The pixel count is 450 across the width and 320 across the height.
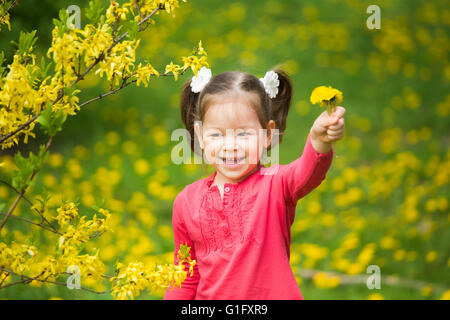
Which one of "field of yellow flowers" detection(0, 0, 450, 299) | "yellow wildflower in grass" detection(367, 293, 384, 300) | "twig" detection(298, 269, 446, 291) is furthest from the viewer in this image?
"field of yellow flowers" detection(0, 0, 450, 299)

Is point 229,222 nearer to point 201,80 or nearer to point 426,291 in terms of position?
point 201,80

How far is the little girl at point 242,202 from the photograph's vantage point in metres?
1.75

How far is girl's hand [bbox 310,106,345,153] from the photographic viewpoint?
1.48m

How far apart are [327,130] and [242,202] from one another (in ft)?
1.37

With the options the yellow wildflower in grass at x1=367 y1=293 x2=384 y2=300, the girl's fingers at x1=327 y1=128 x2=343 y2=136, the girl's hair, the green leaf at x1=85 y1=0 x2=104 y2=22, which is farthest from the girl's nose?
the yellow wildflower in grass at x1=367 y1=293 x2=384 y2=300

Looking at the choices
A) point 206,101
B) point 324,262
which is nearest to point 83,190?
point 324,262

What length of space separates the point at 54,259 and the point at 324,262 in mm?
2296

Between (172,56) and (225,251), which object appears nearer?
(225,251)

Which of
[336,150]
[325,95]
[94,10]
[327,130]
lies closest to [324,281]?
[327,130]

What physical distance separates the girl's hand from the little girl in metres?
0.12

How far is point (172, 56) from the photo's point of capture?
613 centimetres

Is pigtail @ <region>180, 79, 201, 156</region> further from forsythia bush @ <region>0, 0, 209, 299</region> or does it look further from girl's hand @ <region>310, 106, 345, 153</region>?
girl's hand @ <region>310, 106, 345, 153</region>

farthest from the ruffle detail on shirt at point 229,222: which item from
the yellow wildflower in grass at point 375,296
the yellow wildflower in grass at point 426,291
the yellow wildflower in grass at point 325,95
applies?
the yellow wildflower in grass at point 426,291
